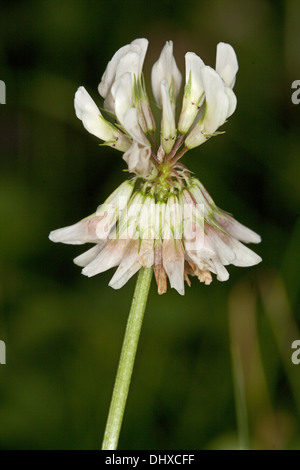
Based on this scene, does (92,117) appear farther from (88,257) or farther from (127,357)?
(127,357)

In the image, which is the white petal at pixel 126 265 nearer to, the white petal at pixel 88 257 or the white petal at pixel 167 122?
the white petal at pixel 88 257

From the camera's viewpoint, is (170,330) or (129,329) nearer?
(129,329)

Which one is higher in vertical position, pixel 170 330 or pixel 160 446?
pixel 170 330

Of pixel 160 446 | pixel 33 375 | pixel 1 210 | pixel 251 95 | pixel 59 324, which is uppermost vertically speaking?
pixel 251 95

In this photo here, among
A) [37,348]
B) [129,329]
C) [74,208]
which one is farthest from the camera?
[74,208]

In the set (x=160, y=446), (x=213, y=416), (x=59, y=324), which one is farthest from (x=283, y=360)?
(x=59, y=324)

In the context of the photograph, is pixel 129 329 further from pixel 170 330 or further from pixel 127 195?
pixel 170 330

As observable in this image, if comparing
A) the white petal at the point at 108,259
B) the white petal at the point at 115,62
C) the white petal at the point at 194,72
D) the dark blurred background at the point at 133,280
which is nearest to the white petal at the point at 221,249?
the white petal at the point at 108,259

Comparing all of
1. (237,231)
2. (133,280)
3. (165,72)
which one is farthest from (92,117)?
(133,280)

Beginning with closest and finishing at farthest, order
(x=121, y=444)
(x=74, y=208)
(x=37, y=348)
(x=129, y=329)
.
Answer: (x=129, y=329) → (x=121, y=444) → (x=37, y=348) → (x=74, y=208)
